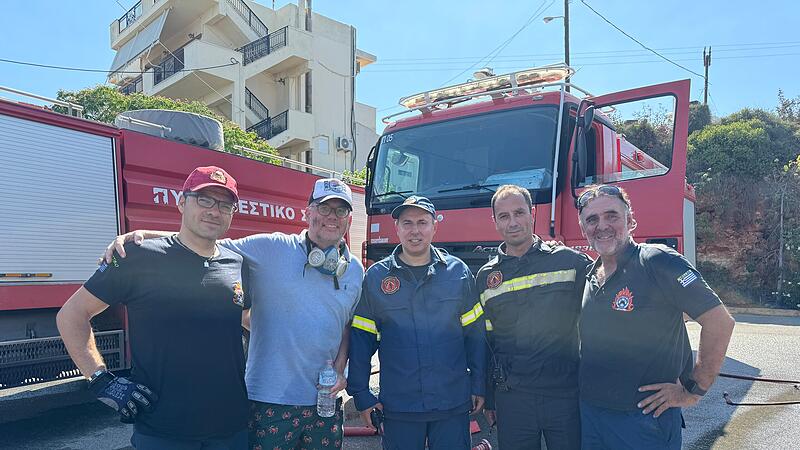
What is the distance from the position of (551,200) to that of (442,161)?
1104 mm

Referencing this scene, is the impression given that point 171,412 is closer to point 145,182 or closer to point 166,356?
point 166,356

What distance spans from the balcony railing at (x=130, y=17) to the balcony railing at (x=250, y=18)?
17.1 feet

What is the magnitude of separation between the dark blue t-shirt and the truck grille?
2.35 m

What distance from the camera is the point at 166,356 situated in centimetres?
207

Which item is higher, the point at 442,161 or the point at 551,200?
the point at 442,161

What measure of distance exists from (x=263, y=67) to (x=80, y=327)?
20.0 m

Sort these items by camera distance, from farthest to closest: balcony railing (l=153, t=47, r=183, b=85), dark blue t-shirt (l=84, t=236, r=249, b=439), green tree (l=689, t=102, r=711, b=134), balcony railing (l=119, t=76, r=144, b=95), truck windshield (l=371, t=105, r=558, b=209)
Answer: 1. balcony railing (l=119, t=76, r=144, b=95)
2. balcony railing (l=153, t=47, r=183, b=85)
3. green tree (l=689, t=102, r=711, b=134)
4. truck windshield (l=371, t=105, r=558, b=209)
5. dark blue t-shirt (l=84, t=236, r=249, b=439)

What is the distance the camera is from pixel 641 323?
2.15 metres

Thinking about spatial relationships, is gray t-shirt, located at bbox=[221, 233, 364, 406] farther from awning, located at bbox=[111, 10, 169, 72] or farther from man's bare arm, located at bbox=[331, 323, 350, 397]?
awning, located at bbox=[111, 10, 169, 72]

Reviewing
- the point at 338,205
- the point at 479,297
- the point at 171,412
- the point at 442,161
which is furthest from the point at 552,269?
the point at 442,161

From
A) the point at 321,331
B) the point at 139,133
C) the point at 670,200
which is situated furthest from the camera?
the point at 139,133

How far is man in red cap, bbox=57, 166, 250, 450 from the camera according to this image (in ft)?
6.76

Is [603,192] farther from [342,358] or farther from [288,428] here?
[288,428]

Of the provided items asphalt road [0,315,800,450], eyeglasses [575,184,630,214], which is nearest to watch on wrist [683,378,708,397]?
eyeglasses [575,184,630,214]
